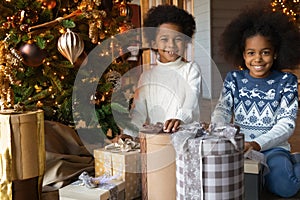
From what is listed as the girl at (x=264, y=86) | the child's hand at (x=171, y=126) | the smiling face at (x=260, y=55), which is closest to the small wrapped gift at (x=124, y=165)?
the child's hand at (x=171, y=126)

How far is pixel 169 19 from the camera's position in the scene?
1131mm

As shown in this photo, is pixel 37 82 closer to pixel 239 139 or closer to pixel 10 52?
pixel 10 52

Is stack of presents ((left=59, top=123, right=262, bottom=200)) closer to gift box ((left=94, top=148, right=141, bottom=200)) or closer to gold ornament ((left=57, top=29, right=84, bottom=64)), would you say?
gift box ((left=94, top=148, right=141, bottom=200))

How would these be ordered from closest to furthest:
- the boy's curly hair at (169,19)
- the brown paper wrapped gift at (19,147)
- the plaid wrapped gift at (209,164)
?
the plaid wrapped gift at (209,164)
the brown paper wrapped gift at (19,147)
the boy's curly hair at (169,19)

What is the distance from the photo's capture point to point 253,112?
103cm

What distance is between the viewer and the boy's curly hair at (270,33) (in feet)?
3.45

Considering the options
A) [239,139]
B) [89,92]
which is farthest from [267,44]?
[89,92]

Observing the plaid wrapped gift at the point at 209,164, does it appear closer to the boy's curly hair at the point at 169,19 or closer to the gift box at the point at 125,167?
the gift box at the point at 125,167

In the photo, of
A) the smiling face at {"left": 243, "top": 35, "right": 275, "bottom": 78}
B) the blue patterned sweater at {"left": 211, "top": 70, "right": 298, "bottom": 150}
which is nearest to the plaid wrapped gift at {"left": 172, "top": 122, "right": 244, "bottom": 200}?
the blue patterned sweater at {"left": 211, "top": 70, "right": 298, "bottom": 150}

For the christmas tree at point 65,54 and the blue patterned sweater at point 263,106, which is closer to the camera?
the blue patterned sweater at point 263,106

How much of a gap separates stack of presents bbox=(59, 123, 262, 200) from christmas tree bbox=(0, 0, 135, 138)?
1.27 ft

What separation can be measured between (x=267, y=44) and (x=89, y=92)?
2.11 feet

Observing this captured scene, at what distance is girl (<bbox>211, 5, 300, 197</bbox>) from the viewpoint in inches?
38.5

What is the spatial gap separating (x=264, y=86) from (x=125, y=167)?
1.57 feet
